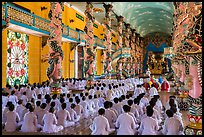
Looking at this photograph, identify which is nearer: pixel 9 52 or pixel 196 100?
pixel 196 100

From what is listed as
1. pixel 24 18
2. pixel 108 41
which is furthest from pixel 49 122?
pixel 108 41

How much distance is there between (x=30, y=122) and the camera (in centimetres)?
741

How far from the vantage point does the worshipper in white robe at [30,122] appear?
7383 millimetres

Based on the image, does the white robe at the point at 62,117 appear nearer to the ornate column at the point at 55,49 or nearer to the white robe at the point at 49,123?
the white robe at the point at 49,123

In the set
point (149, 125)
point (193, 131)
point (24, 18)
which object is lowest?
point (149, 125)

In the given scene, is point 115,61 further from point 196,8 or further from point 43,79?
point 196,8

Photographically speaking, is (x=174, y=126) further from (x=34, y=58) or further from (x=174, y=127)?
(x=34, y=58)

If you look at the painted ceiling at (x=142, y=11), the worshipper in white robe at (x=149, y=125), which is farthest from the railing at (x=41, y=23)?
the worshipper in white robe at (x=149, y=125)

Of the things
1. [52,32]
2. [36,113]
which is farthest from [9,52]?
[36,113]

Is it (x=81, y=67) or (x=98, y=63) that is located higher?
(x=98, y=63)

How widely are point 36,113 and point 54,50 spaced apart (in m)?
6.98

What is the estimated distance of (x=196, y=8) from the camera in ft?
18.2

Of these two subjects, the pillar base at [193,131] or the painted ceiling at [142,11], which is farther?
the painted ceiling at [142,11]

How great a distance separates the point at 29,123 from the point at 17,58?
1140 cm
